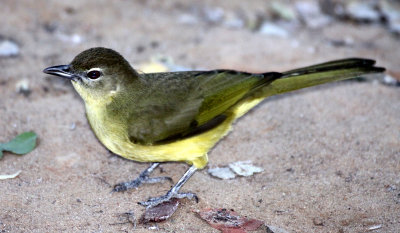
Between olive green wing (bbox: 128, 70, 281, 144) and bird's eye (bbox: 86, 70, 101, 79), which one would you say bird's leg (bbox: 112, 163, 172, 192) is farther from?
bird's eye (bbox: 86, 70, 101, 79)

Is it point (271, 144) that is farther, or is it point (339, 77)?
point (271, 144)

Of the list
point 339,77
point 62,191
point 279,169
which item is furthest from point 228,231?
point 339,77

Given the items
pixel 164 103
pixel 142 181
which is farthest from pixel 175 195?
pixel 164 103

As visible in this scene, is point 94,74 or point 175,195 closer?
point 175,195

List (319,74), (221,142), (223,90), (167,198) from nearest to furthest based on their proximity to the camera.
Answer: (167,198)
(223,90)
(319,74)
(221,142)

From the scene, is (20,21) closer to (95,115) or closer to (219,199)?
(95,115)

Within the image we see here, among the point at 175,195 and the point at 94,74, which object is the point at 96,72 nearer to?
the point at 94,74

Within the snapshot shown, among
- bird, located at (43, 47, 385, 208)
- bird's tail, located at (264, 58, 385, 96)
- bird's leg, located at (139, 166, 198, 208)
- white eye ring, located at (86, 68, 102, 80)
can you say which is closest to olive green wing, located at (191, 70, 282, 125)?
bird, located at (43, 47, 385, 208)
